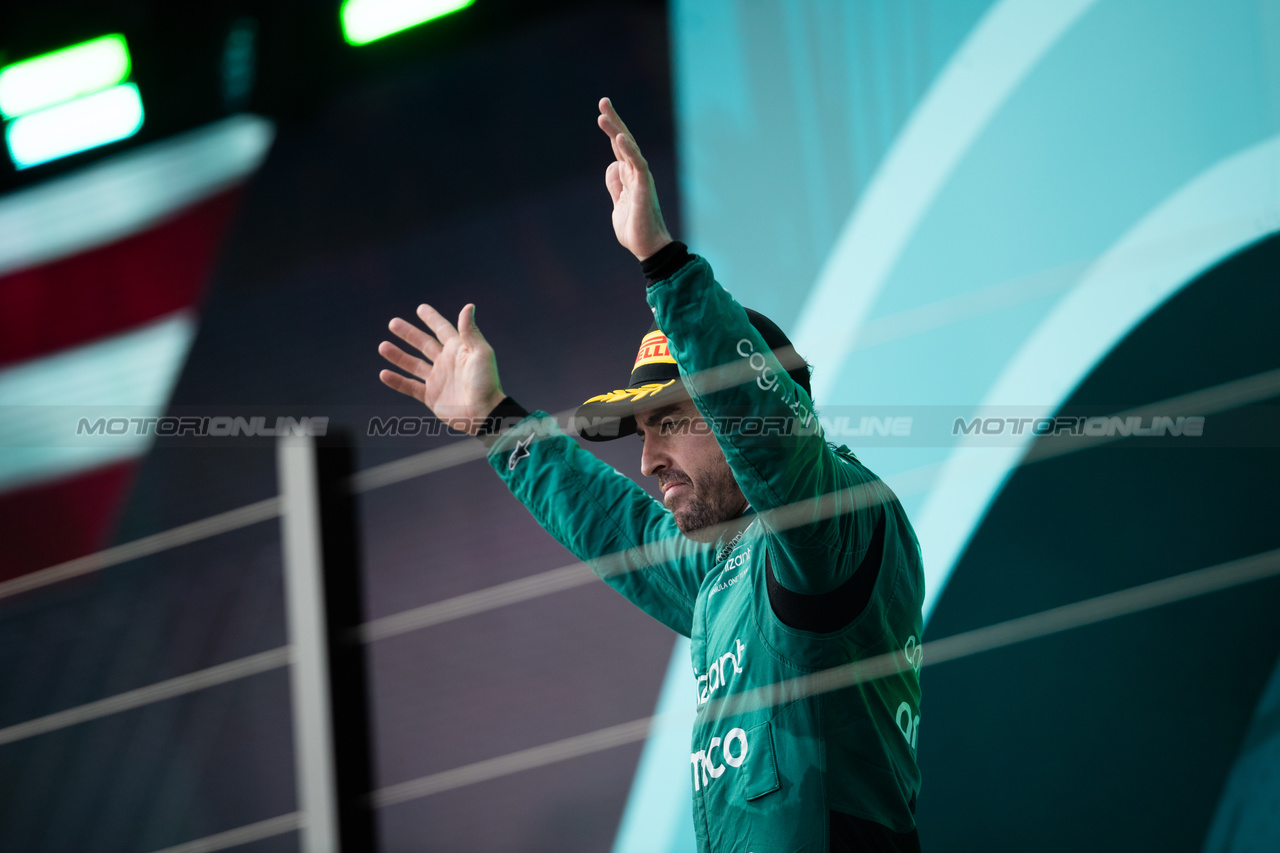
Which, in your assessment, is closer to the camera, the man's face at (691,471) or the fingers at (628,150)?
the fingers at (628,150)

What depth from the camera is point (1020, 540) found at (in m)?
1.34

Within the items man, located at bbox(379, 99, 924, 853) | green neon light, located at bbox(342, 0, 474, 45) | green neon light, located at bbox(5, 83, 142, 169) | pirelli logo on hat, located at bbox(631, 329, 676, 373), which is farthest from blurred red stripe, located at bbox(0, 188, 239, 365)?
pirelli logo on hat, located at bbox(631, 329, 676, 373)

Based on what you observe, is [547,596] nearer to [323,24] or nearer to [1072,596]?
[1072,596]

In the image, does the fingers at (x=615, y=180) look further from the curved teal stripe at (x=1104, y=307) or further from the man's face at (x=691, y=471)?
the curved teal stripe at (x=1104, y=307)

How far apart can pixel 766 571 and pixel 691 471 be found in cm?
24

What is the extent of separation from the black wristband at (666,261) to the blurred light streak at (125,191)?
1632mm

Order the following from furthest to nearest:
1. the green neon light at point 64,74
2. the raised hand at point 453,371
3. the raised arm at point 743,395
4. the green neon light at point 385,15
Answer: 1. the green neon light at point 64,74
2. the green neon light at point 385,15
3. the raised hand at point 453,371
4. the raised arm at point 743,395

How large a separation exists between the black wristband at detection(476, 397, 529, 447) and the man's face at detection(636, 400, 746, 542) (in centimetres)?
17

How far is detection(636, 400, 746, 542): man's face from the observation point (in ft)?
3.45

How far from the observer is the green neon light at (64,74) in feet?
6.22

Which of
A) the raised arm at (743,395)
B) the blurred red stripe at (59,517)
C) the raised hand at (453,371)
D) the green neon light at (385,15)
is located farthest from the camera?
the blurred red stripe at (59,517)

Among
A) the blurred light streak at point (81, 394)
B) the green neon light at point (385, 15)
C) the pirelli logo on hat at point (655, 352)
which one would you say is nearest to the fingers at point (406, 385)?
the pirelli logo on hat at point (655, 352)

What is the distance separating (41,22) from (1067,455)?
2.12m

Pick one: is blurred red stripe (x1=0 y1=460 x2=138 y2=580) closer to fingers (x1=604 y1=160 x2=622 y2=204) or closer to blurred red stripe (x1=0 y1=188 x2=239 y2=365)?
blurred red stripe (x1=0 y1=188 x2=239 y2=365)
